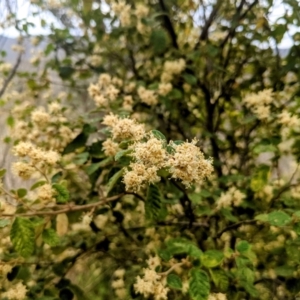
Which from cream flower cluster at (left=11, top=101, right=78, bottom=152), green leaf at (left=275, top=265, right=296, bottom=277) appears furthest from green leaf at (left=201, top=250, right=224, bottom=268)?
cream flower cluster at (left=11, top=101, right=78, bottom=152)

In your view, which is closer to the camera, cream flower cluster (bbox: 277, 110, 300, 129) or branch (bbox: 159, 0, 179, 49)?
cream flower cluster (bbox: 277, 110, 300, 129)

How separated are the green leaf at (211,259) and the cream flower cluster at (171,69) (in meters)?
0.63

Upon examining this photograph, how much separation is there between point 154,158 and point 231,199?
19.9 inches

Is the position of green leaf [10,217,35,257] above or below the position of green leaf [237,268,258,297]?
above

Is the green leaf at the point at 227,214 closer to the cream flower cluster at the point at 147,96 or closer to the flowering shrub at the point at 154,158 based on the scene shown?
the flowering shrub at the point at 154,158

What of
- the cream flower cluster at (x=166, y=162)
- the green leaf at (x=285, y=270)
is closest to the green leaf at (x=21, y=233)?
the cream flower cluster at (x=166, y=162)

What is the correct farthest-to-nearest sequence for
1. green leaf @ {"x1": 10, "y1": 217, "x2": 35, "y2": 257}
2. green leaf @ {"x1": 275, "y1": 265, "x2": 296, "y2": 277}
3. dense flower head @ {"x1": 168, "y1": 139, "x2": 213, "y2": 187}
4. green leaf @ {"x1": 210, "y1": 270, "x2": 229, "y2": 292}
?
1. green leaf @ {"x1": 275, "y1": 265, "x2": 296, "y2": 277}
2. green leaf @ {"x1": 210, "y1": 270, "x2": 229, "y2": 292}
3. green leaf @ {"x1": 10, "y1": 217, "x2": 35, "y2": 257}
4. dense flower head @ {"x1": 168, "y1": 139, "x2": 213, "y2": 187}

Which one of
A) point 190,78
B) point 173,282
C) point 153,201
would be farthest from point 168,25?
point 173,282

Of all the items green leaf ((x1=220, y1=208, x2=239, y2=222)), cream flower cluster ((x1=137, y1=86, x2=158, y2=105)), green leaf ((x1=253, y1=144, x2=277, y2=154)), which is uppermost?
cream flower cluster ((x1=137, y1=86, x2=158, y2=105))

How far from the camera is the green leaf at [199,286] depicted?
68 cm

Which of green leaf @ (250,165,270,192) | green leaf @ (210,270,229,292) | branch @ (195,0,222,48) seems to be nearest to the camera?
green leaf @ (210,270,229,292)

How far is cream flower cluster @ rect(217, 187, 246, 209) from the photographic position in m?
1.04

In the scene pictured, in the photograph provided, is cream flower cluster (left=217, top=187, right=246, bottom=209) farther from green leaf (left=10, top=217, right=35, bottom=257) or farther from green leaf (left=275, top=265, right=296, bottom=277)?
green leaf (left=10, top=217, right=35, bottom=257)

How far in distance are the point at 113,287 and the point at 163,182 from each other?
0.82 ft
